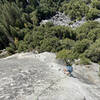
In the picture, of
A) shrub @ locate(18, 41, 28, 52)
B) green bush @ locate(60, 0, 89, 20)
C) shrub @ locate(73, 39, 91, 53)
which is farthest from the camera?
green bush @ locate(60, 0, 89, 20)

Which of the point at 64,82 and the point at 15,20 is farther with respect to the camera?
the point at 15,20

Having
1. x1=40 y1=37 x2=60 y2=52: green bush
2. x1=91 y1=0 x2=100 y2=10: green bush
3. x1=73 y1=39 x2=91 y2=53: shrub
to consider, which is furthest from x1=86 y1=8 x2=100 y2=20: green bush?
x1=40 y1=37 x2=60 y2=52: green bush

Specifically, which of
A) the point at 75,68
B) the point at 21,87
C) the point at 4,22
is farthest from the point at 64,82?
the point at 4,22

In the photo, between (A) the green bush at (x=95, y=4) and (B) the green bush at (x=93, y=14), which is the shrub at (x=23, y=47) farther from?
(A) the green bush at (x=95, y=4)

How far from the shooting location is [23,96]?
27.3 ft

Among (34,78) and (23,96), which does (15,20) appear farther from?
(23,96)

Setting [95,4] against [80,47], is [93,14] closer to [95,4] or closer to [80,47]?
[95,4]

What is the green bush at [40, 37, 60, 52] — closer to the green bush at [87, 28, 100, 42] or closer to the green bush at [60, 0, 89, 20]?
the green bush at [87, 28, 100, 42]

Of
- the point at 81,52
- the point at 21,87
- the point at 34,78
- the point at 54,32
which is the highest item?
the point at 21,87

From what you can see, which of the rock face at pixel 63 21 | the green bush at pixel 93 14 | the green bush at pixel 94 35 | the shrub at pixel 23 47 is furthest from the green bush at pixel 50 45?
the green bush at pixel 93 14

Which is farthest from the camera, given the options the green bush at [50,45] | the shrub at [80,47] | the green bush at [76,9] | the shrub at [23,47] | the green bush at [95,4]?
the green bush at [76,9]

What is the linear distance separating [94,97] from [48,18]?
110ft

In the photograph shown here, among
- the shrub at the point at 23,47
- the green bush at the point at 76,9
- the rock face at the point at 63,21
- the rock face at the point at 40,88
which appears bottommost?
the rock face at the point at 63,21

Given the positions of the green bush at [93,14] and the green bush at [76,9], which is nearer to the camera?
the green bush at [93,14]
